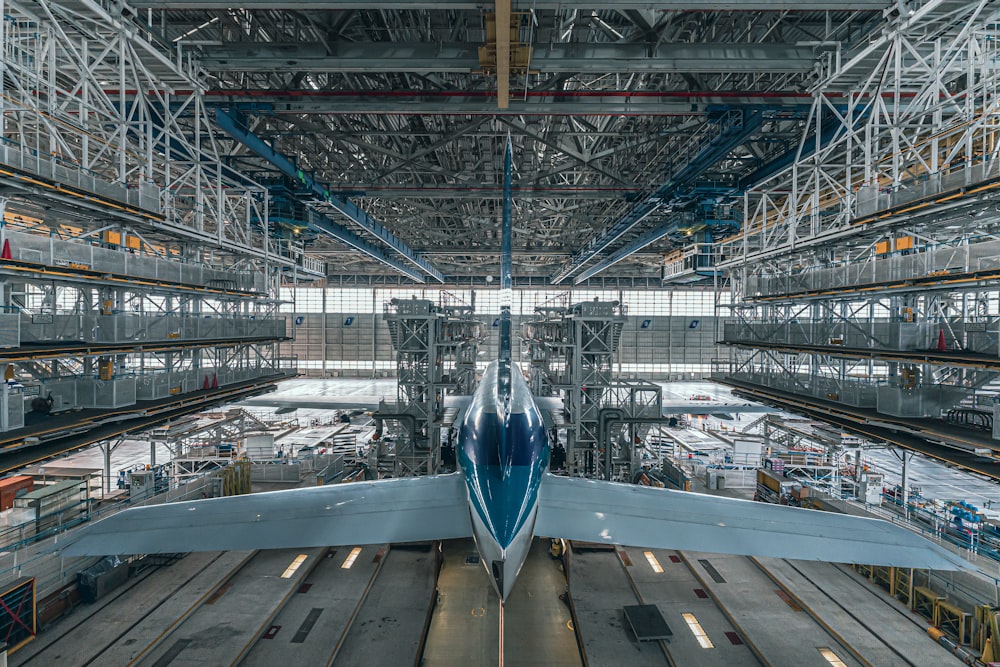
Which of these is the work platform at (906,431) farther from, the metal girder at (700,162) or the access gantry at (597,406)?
the metal girder at (700,162)

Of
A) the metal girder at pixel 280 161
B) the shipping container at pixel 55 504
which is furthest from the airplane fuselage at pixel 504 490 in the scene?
the metal girder at pixel 280 161

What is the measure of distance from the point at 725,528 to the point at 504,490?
4.78 m

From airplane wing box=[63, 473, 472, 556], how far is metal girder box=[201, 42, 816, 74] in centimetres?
1286

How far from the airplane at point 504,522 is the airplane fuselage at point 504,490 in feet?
0.08

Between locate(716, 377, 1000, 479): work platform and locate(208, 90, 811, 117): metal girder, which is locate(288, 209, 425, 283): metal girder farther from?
locate(716, 377, 1000, 479): work platform

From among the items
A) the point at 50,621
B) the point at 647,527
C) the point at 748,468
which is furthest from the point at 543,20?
the point at 748,468

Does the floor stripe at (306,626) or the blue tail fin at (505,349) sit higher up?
the blue tail fin at (505,349)

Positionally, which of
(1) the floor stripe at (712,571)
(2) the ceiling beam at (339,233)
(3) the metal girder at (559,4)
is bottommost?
(1) the floor stripe at (712,571)

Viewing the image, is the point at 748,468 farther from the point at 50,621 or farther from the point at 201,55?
the point at 201,55

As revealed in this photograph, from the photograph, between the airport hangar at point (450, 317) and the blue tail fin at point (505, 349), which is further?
the airport hangar at point (450, 317)

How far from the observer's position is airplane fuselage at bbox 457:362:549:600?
870 centimetres

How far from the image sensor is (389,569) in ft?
50.0

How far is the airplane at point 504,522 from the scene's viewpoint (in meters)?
8.48

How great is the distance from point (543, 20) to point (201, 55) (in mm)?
12213
